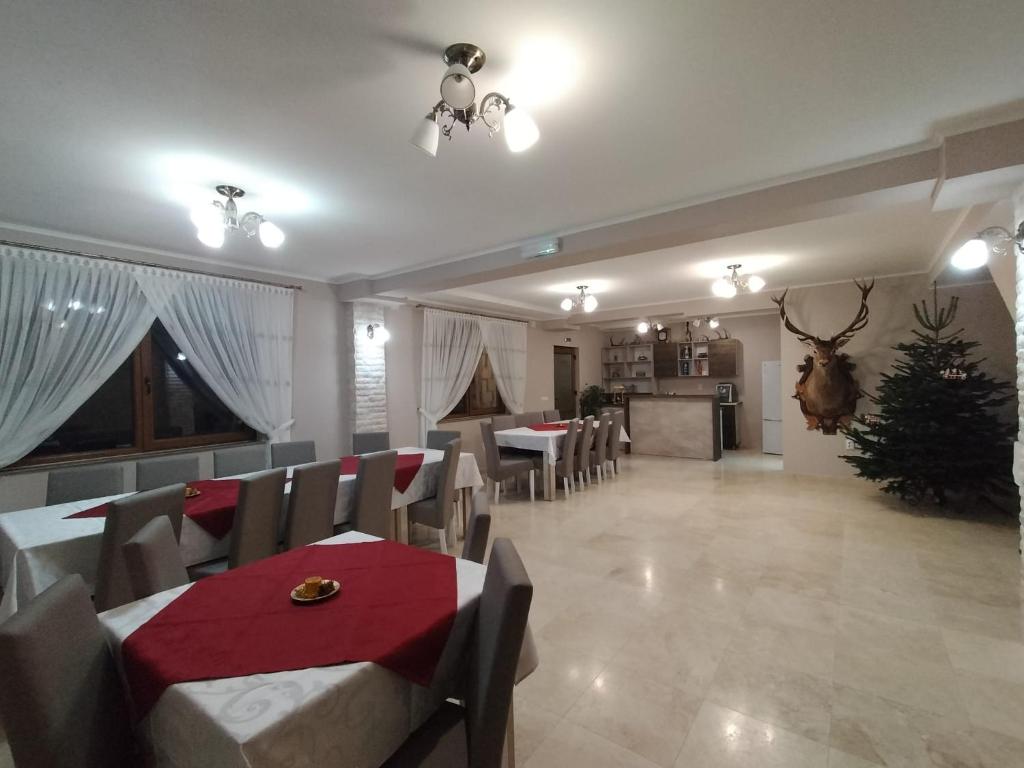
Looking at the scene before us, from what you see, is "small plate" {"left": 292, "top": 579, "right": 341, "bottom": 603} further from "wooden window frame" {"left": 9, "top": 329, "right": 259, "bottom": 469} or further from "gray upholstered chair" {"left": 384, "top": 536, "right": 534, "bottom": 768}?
"wooden window frame" {"left": 9, "top": 329, "right": 259, "bottom": 469}

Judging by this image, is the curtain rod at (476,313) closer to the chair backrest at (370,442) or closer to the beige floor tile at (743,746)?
the chair backrest at (370,442)

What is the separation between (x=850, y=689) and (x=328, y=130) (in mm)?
3372

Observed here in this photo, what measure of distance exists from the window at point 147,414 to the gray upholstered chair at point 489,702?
3.84 metres

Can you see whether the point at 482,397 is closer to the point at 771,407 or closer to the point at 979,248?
the point at 771,407

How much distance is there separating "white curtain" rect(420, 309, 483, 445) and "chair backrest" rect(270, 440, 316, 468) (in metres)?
1.85

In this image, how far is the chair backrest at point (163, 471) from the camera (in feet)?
10.1

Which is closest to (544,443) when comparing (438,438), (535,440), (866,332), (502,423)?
(535,440)

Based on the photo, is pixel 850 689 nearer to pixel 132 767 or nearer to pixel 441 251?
pixel 132 767

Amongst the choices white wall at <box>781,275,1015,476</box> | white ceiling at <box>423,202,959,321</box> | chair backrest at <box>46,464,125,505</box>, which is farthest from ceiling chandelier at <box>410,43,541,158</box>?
white wall at <box>781,275,1015,476</box>

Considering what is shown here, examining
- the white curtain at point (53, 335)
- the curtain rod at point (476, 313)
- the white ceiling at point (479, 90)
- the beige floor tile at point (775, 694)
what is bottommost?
the beige floor tile at point (775, 694)

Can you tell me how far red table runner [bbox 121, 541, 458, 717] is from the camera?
1.07 m

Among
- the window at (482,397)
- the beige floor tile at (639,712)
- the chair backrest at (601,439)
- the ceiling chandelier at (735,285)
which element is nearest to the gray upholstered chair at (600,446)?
the chair backrest at (601,439)

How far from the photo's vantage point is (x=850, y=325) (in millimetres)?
5367

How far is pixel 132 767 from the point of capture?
115 centimetres
